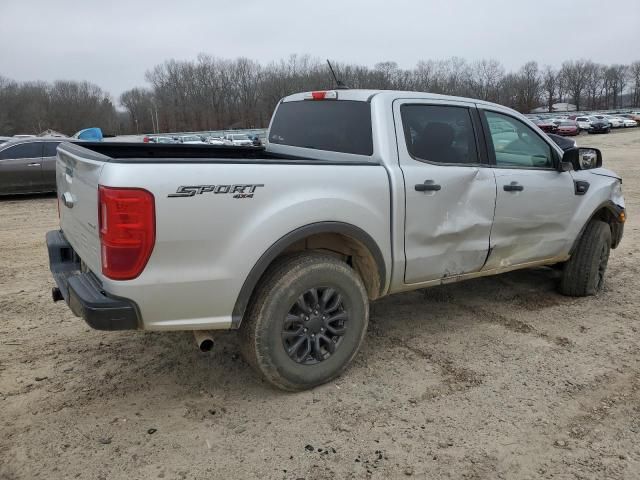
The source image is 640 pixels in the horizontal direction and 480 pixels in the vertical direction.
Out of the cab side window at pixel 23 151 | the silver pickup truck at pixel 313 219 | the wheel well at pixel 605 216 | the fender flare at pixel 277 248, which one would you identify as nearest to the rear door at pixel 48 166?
the cab side window at pixel 23 151

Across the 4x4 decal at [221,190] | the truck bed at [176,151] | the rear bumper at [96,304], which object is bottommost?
the rear bumper at [96,304]

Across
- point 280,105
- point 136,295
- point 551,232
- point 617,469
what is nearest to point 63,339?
point 136,295

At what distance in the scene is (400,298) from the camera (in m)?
5.40

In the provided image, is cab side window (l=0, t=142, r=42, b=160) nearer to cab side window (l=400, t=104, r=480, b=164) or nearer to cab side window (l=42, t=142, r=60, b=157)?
cab side window (l=42, t=142, r=60, b=157)

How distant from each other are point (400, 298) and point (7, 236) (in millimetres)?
6400

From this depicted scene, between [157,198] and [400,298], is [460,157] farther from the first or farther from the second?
[157,198]

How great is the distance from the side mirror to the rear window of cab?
1.98m

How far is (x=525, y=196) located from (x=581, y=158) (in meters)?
0.88

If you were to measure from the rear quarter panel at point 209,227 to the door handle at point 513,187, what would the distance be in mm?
1680

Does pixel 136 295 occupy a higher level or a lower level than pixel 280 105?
lower

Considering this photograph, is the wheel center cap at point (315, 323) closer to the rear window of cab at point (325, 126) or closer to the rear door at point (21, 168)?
the rear window of cab at point (325, 126)

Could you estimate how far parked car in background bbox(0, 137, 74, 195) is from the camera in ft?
40.3

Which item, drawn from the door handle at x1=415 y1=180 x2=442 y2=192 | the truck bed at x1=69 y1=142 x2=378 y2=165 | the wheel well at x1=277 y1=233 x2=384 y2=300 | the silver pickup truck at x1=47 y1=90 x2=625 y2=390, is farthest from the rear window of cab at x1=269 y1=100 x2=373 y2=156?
the wheel well at x1=277 y1=233 x2=384 y2=300

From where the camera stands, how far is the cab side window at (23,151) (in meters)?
12.3
